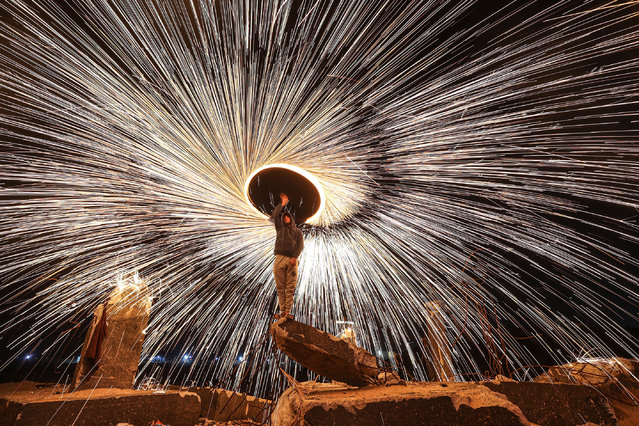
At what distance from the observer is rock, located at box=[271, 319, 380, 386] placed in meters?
4.17

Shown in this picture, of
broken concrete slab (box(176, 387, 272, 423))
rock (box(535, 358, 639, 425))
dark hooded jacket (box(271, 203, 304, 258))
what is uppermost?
dark hooded jacket (box(271, 203, 304, 258))

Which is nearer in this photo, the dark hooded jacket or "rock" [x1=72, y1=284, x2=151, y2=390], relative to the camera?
"rock" [x1=72, y1=284, x2=151, y2=390]

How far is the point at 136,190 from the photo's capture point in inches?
254

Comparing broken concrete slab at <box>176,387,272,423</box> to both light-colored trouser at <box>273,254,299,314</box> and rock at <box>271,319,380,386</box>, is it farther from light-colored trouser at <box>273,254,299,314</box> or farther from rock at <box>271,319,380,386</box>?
rock at <box>271,319,380,386</box>

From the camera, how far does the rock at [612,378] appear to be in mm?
4133

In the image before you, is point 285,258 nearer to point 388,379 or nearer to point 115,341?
point 388,379

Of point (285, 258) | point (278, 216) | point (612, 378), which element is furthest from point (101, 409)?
point (612, 378)

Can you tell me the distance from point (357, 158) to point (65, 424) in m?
5.52

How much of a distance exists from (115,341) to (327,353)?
378cm

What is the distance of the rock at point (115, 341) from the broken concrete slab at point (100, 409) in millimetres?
396

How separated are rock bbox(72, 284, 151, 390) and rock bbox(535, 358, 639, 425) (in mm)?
6284

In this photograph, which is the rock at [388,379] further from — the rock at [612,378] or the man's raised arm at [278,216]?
the man's raised arm at [278,216]

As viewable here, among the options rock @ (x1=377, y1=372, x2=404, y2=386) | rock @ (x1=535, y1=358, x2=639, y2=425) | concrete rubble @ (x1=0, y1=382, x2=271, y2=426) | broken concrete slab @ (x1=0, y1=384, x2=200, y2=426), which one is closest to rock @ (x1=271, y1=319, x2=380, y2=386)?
rock @ (x1=377, y1=372, x2=404, y2=386)

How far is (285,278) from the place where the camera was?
5.44 metres
